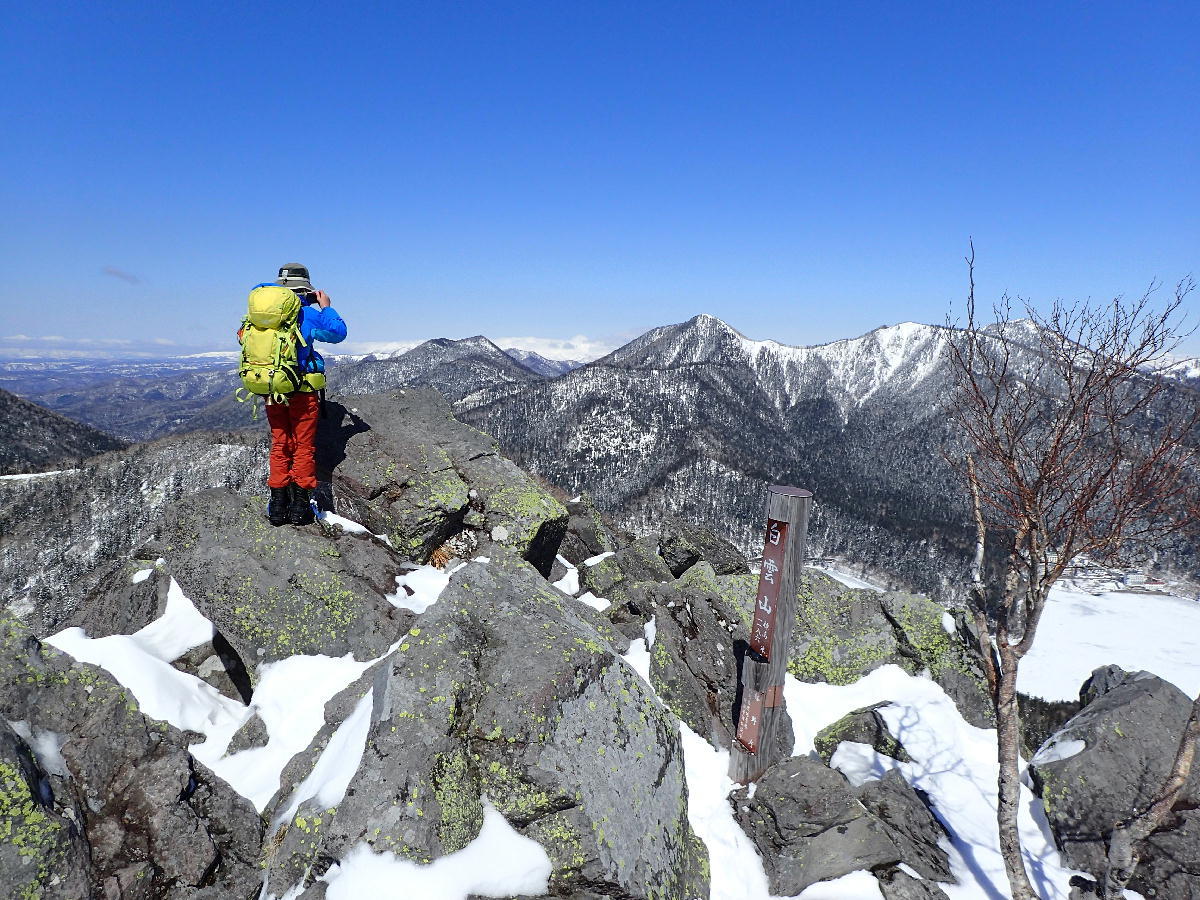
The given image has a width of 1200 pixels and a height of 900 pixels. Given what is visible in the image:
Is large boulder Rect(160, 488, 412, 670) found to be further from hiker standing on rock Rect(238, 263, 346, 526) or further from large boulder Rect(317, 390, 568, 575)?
large boulder Rect(317, 390, 568, 575)

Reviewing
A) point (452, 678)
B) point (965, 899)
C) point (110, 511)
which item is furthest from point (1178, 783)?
point (110, 511)

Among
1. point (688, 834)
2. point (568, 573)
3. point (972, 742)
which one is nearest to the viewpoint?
point (688, 834)

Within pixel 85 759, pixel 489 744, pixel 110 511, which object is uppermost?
pixel 489 744

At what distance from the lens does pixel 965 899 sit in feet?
26.3

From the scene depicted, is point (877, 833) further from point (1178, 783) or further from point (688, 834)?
point (1178, 783)

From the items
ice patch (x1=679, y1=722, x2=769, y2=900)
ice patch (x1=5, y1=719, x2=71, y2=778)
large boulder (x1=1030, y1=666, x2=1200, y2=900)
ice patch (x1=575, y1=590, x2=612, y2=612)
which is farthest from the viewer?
ice patch (x1=575, y1=590, x2=612, y2=612)

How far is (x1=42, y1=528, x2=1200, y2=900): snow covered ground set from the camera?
18.2 feet

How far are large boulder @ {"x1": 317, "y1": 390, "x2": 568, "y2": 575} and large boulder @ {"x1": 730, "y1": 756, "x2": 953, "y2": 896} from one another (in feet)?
28.6

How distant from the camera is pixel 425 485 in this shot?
15031 mm

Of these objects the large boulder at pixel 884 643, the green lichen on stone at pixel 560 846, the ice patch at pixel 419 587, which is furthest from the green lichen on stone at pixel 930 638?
the ice patch at pixel 419 587

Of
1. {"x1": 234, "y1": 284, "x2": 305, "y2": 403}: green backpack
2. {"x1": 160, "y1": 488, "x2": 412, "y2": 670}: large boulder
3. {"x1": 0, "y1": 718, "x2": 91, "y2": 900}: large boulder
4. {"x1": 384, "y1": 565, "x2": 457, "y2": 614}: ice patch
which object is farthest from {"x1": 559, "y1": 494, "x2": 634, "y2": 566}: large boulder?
{"x1": 0, "y1": 718, "x2": 91, "y2": 900}: large boulder

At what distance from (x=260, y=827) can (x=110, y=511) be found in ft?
339

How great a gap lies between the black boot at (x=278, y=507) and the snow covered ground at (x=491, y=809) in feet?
7.97

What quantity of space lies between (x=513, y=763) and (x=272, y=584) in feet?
24.1
